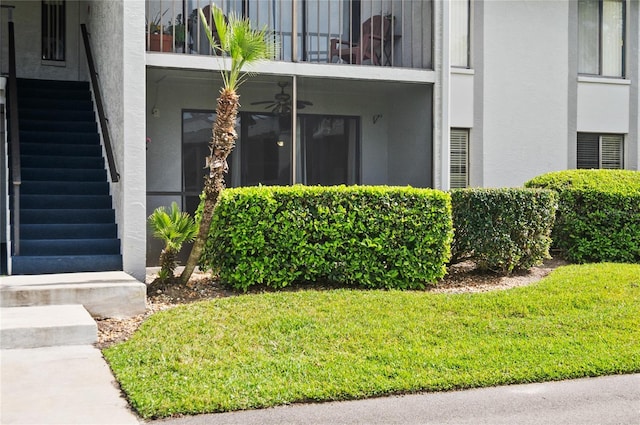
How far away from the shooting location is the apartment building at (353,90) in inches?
392

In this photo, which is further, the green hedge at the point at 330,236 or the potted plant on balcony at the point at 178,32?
the potted plant on balcony at the point at 178,32

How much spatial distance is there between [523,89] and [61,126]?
349 inches

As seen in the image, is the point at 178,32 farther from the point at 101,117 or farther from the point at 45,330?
the point at 45,330

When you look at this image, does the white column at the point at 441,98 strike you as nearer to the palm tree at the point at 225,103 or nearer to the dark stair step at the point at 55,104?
the palm tree at the point at 225,103

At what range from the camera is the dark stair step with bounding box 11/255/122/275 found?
8773mm

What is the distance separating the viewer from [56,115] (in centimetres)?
1162

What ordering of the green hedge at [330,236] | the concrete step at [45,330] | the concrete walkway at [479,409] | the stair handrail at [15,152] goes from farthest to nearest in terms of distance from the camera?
the green hedge at [330,236] → the stair handrail at [15,152] → the concrete step at [45,330] → the concrete walkway at [479,409]

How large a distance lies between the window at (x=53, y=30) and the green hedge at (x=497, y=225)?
780cm

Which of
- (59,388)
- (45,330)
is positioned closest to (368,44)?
(45,330)

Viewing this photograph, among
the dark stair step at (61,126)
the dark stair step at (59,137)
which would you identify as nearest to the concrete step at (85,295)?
the dark stair step at (59,137)

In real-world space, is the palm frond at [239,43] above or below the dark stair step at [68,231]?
Result: above

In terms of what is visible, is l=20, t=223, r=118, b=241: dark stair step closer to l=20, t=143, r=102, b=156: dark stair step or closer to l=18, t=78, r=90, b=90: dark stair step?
l=20, t=143, r=102, b=156: dark stair step

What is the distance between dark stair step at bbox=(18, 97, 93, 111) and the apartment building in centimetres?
67

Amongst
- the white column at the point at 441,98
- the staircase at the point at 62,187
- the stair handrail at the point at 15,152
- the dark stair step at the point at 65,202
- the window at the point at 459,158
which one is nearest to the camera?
the stair handrail at the point at 15,152
